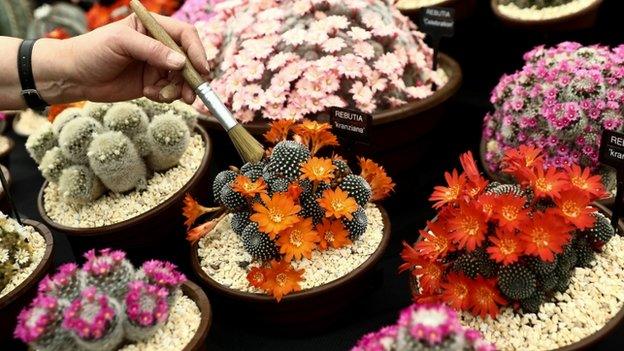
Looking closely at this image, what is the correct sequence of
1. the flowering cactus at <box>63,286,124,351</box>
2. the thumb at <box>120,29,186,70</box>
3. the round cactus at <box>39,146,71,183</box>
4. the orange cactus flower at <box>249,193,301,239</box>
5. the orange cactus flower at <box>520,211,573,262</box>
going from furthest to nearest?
the round cactus at <box>39,146,71,183</box>, the thumb at <box>120,29,186,70</box>, the orange cactus flower at <box>249,193,301,239</box>, the orange cactus flower at <box>520,211,573,262</box>, the flowering cactus at <box>63,286,124,351</box>

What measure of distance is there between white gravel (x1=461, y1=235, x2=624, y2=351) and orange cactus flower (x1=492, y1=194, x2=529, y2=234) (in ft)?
0.70

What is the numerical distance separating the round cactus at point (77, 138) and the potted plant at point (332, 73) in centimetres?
40

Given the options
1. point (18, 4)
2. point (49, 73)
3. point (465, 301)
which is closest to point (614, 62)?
point (465, 301)

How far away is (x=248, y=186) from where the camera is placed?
Answer: 1435mm

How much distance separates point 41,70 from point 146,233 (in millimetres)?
509

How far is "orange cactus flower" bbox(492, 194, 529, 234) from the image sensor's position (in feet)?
3.82

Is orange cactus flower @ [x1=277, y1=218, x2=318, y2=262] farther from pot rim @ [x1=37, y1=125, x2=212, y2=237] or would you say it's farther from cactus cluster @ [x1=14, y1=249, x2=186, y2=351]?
pot rim @ [x1=37, y1=125, x2=212, y2=237]

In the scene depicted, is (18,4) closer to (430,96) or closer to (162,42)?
(162,42)

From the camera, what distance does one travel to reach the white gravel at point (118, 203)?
5.74 feet

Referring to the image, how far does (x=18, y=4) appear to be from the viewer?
136 inches

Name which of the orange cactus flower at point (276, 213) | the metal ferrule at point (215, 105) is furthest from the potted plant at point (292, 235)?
the metal ferrule at point (215, 105)

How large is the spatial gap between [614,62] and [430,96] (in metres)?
0.53

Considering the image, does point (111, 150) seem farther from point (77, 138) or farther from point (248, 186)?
point (248, 186)

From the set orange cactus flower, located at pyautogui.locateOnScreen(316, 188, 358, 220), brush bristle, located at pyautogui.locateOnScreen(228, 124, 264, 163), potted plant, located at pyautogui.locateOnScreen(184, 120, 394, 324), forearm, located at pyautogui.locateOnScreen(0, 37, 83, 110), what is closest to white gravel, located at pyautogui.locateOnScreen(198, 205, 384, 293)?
potted plant, located at pyautogui.locateOnScreen(184, 120, 394, 324)
